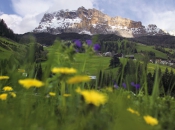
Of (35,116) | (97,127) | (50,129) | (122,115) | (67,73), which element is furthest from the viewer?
(35,116)

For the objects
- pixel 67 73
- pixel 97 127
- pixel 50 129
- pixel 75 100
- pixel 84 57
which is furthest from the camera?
pixel 84 57

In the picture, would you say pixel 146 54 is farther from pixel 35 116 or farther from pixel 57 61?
pixel 35 116

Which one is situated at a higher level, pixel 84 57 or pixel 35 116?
pixel 84 57

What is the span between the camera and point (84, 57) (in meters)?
3.60

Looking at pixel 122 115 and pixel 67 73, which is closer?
pixel 122 115

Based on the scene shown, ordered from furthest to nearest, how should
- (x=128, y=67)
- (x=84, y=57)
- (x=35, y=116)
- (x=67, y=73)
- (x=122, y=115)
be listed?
1. (x=128, y=67)
2. (x=84, y=57)
3. (x=35, y=116)
4. (x=67, y=73)
5. (x=122, y=115)

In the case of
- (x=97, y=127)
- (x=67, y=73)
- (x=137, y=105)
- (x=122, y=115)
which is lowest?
(x=137, y=105)

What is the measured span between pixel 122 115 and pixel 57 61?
248 centimetres

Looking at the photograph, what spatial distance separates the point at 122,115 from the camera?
1477 millimetres

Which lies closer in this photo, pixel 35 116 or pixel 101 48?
pixel 35 116

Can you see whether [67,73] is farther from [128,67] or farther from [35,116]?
[128,67]

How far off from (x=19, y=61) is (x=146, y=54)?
2248 millimetres

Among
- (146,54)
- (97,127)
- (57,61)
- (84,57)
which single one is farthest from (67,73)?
(146,54)

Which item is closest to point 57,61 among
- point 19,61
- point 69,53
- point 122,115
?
point 69,53
